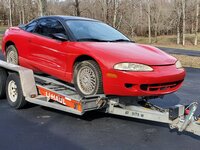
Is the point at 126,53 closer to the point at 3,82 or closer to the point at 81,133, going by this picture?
the point at 81,133

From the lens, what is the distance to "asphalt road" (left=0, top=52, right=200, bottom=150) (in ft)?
14.7

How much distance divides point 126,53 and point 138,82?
0.60 m

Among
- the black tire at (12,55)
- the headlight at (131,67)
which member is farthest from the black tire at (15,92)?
the headlight at (131,67)

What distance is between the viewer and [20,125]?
210 inches

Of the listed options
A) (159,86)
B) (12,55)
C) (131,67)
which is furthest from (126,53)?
(12,55)

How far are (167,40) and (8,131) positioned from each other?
4654 cm

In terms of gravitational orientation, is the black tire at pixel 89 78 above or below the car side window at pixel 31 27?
below

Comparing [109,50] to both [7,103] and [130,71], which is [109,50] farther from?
[7,103]

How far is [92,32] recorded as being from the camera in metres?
6.07

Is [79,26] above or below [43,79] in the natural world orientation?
above

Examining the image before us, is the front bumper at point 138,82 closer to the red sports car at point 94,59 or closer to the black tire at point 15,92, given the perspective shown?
the red sports car at point 94,59

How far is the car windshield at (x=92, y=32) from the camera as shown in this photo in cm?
585

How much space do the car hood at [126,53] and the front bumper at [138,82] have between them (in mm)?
178

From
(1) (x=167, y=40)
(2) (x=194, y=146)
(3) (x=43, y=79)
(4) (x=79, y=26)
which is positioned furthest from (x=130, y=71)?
(1) (x=167, y=40)
